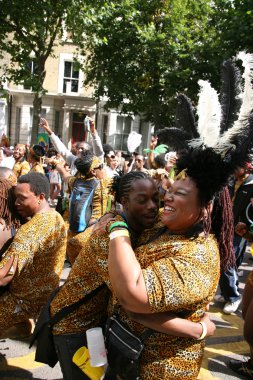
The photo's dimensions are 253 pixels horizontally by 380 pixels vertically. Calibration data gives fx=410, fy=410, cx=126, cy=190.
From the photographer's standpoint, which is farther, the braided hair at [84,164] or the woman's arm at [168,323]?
the braided hair at [84,164]

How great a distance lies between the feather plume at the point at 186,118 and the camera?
2211 mm

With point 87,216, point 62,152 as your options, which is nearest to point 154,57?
point 62,152

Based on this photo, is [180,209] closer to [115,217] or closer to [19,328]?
[115,217]

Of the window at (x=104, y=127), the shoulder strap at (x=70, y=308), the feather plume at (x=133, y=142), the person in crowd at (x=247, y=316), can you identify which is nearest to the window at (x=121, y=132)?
the window at (x=104, y=127)

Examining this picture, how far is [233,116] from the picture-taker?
200 centimetres

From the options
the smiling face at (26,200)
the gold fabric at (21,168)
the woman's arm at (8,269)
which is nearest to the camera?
the woman's arm at (8,269)

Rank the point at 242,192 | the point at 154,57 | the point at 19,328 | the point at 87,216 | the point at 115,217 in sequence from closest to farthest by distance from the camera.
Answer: the point at 115,217, the point at 19,328, the point at 87,216, the point at 242,192, the point at 154,57

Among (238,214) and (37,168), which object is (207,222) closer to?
(238,214)

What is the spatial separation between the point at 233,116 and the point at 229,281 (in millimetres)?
3290

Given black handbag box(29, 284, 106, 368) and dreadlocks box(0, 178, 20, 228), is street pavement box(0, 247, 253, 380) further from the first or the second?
dreadlocks box(0, 178, 20, 228)

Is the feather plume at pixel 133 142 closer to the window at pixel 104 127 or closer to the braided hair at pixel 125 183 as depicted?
the braided hair at pixel 125 183

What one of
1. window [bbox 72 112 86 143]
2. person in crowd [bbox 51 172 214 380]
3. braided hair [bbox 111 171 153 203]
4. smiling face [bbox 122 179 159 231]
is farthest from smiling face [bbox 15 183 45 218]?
window [bbox 72 112 86 143]

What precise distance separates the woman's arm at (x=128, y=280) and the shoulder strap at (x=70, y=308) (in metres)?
0.48

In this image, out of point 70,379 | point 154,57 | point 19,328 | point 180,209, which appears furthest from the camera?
point 154,57
